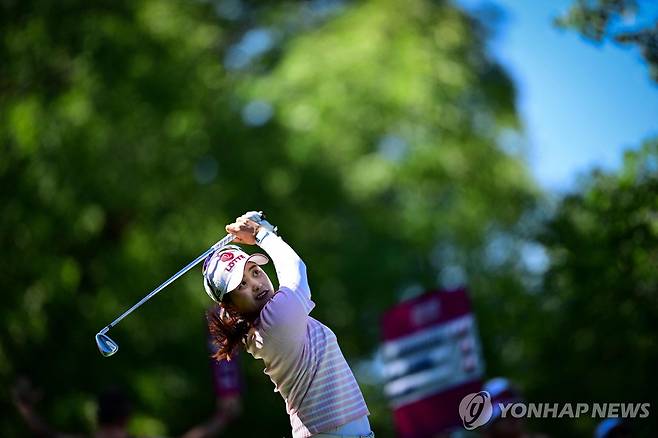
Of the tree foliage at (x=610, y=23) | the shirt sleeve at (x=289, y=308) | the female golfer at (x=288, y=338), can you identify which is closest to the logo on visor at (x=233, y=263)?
the female golfer at (x=288, y=338)

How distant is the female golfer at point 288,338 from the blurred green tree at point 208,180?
996 cm

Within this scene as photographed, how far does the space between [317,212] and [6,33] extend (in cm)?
725

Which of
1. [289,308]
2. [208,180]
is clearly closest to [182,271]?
[289,308]

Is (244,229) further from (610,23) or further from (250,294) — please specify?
(610,23)

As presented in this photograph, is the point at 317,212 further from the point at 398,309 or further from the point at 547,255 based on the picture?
the point at 398,309

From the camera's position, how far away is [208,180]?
71.5ft

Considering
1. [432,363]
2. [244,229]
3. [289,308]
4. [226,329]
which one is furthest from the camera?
[432,363]

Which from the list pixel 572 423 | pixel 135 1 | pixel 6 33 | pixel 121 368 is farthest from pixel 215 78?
pixel 572 423

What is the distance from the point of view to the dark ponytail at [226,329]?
519 cm

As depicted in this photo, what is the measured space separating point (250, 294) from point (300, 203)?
18.4 m

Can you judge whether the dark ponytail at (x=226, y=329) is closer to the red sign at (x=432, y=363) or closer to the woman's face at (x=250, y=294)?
the woman's face at (x=250, y=294)

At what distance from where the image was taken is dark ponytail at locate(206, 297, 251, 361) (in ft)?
Result: 17.0

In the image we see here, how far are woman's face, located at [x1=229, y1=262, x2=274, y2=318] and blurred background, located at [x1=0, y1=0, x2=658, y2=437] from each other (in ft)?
12.6

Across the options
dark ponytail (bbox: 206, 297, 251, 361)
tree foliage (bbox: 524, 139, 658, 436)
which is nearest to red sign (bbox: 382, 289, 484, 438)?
tree foliage (bbox: 524, 139, 658, 436)
